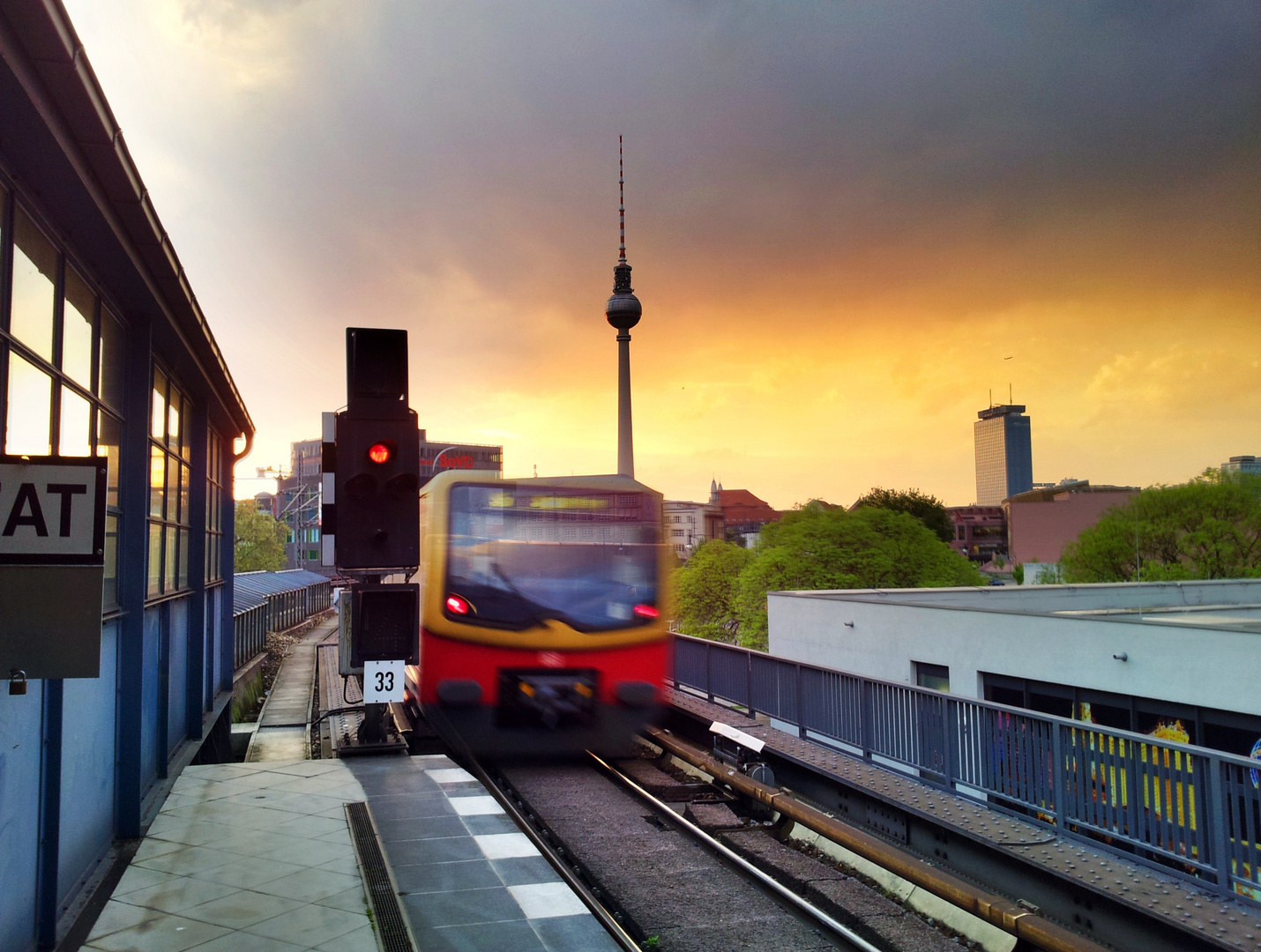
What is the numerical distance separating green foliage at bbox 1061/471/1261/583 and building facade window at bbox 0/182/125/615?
55.2m

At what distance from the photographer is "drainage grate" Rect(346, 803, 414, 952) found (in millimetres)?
5625

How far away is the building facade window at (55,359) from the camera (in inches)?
183

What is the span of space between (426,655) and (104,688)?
14.7 feet

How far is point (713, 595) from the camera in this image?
69.9 meters

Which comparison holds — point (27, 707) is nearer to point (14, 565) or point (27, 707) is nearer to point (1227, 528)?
point (14, 565)

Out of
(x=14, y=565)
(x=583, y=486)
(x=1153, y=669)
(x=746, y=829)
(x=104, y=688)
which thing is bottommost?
(x=746, y=829)

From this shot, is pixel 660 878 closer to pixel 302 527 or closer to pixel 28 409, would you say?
pixel 28 409

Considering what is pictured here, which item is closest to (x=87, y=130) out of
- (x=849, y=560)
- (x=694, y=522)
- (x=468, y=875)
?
(x=468, y=875)

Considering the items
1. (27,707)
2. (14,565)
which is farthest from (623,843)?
(14,565)

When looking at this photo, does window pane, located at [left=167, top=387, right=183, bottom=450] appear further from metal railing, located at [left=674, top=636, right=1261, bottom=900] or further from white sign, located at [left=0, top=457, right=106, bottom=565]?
metal railing, located at [left=674, top=636, right=1261, bottom=900]

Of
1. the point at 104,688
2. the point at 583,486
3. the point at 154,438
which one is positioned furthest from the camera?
the point at 583,486

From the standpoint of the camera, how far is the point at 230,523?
1512 cm

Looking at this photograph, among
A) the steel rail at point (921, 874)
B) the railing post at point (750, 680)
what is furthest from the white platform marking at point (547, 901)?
the railing post at point (750, 680)

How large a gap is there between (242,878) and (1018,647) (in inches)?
526
